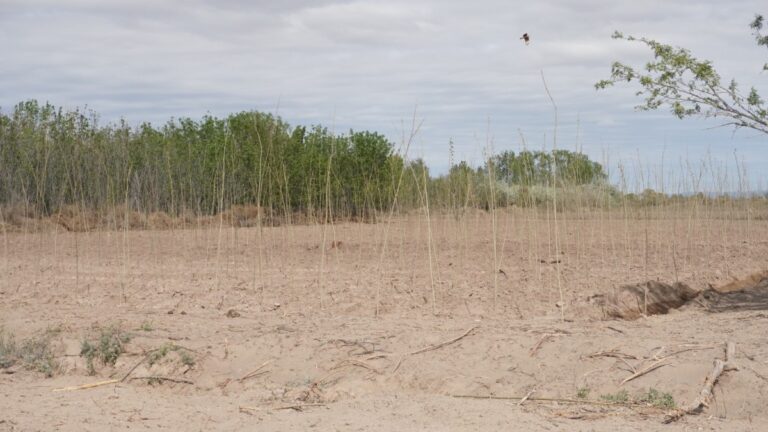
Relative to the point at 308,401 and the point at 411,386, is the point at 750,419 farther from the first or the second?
the point at 308,401

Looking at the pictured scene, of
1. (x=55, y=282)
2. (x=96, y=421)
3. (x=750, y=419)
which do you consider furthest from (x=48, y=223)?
(x=750, y=419)

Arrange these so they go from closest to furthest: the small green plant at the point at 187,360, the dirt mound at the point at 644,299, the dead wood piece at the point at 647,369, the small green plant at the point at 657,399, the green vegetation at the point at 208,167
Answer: the small green plant at the point at 657,399 < the dead wood piece at the point at 647,369 < the small green plant at the point at 187,360 < the dirt mound at the point at 644,299 < the green vegetation at the point at 208,167

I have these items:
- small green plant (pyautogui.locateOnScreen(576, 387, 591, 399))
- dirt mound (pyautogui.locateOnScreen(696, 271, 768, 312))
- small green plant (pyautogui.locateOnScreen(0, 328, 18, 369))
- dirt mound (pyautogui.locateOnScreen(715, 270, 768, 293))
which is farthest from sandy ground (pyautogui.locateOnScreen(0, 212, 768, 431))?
dirt mound (pyautogui.locateOnScreen(715, 270, 768, 293))

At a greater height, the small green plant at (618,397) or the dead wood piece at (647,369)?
the dead wood piece at (647,369)

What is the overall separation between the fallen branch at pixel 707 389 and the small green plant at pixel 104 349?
356 cm

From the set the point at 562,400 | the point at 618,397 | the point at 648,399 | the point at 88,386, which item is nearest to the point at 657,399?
the point at 648,399

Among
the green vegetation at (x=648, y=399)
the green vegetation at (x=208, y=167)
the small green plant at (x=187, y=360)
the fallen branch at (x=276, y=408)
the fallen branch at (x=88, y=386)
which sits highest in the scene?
the green vegetation at (x=208, y=167)

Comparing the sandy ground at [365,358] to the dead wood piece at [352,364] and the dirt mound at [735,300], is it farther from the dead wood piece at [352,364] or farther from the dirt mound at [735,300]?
the dirt mound at [735,300]

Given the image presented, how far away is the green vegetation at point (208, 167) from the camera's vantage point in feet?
53.2

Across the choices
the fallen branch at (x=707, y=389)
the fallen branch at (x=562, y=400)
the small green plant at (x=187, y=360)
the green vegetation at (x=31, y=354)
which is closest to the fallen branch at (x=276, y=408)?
the small green plant at (x=187, y=360)

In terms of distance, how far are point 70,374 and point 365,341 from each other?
6.56 feet

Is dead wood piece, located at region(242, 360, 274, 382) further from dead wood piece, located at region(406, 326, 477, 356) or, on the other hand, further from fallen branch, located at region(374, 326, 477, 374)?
dead wood piece, located at region(406, 326, 477, 356)

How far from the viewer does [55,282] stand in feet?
30.4

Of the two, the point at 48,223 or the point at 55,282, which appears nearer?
the point at 55,282
